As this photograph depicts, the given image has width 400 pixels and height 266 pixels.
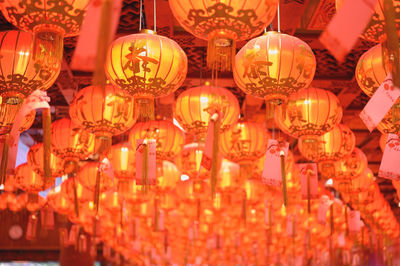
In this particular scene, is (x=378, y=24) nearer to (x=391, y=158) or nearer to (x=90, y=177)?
(x=391, y=158)

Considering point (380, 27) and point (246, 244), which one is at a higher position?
point (380, 27)

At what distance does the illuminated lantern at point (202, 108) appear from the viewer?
162 inches

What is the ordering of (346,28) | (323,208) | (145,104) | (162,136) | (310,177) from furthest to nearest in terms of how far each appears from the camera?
(323,208) < (310,177) < (162,136) < (145,104) < (346,28)

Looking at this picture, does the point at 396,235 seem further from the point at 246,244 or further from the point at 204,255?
the point at 204,255

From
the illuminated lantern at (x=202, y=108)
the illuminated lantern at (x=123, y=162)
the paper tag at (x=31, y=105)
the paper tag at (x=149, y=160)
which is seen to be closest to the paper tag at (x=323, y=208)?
the illuminated lantern at (x=123, y=162)

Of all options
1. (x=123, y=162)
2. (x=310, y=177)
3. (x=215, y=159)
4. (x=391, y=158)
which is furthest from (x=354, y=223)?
(x=215, y=159)

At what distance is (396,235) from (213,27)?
9483 mm

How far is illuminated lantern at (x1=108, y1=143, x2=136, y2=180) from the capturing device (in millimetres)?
5523

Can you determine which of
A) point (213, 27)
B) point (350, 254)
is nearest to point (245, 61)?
point (213, 27)

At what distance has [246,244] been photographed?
42.4 feet

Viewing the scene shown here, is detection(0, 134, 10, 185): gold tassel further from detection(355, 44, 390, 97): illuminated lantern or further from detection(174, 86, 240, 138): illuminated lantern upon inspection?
detection(355, 44, 390, 97): illuminated lantern

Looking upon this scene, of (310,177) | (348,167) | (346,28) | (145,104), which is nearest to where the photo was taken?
(346,28)

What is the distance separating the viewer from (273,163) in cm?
387

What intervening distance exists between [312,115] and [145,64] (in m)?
1.52
